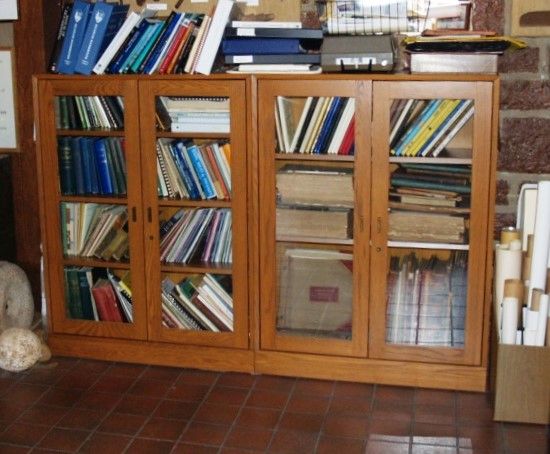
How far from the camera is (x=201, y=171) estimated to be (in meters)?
3.53

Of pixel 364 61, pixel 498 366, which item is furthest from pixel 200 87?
pixel 498 366

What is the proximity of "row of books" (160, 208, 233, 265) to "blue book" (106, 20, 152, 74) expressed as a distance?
654 millimetres

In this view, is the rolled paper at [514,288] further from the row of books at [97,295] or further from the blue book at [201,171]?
the row of books at [97,295]

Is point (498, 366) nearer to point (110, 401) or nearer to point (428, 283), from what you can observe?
point (428, 283)

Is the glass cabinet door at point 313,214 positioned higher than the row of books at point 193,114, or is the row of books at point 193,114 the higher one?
the row of books at point 193,114

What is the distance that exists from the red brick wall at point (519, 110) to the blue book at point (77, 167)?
68.7 inches

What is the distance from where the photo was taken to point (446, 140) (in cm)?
328

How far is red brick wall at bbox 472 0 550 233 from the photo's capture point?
3.44m

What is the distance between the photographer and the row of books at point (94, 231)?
3664 mm

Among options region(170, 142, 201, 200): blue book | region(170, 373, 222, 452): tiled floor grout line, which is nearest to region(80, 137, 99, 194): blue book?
region(170, 142, 201, 200): blue book

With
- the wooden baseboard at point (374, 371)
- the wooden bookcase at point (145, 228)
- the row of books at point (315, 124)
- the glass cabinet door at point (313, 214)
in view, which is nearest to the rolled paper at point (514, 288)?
the wooden baseboard at point (374, 371)

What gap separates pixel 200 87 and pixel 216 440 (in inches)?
54.3

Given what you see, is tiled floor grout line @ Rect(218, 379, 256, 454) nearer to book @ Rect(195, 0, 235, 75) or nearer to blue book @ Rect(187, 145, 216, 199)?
blue book @ Rect(187, 145, 216, 199)

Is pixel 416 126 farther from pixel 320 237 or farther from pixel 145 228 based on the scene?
pixel 145 228
